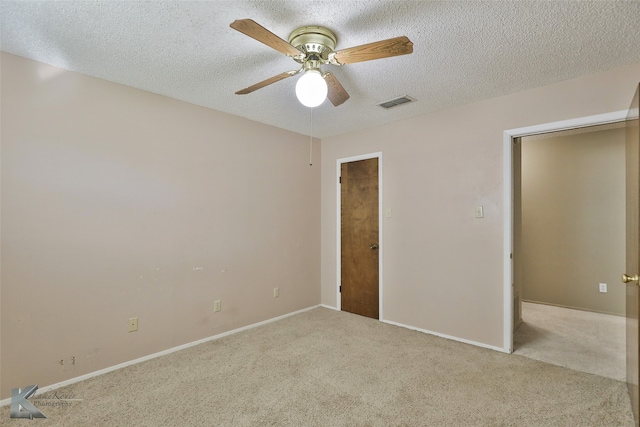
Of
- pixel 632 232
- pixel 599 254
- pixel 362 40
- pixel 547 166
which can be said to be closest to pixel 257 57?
pixel 362 40

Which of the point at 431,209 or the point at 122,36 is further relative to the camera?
the point at 431,209

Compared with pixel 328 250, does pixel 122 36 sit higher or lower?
higher

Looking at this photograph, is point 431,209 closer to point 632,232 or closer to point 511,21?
point 632,232

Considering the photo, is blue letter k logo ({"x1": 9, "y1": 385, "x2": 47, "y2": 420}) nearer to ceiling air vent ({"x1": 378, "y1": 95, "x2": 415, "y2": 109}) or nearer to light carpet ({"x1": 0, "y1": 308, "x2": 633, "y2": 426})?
light carpet ({"x1": 0, "y1": 308, "x2": 633, "y2": 426})

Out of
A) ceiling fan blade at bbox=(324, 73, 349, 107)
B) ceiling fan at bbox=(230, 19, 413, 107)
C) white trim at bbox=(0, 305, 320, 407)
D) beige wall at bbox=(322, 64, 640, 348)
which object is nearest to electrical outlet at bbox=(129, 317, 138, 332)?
white trim at bbox=(0, 305, 320, 407)

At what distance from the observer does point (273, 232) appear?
12.7 ft

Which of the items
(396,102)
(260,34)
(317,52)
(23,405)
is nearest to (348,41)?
(317,52)

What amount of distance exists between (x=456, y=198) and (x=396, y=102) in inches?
45.1

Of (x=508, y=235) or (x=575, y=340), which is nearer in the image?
(x=508, y=235)

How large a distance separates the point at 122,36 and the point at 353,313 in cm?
362

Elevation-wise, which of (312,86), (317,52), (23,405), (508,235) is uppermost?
(317,52)

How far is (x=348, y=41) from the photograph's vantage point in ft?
6.61

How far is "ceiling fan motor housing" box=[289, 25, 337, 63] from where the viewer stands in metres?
1.86

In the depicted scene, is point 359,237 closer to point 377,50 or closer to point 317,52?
point 317,52
